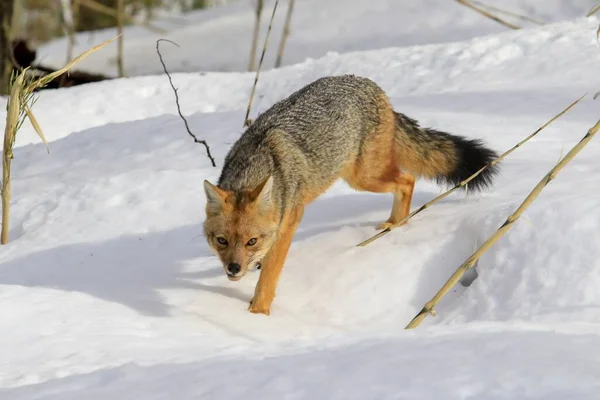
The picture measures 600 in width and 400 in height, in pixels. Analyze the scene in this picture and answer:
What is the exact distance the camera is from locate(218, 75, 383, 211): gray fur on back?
209 inches

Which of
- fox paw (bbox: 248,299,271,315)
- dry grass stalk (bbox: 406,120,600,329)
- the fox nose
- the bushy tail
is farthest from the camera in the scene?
the bushy tail

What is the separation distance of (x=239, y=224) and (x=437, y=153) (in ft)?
6.29

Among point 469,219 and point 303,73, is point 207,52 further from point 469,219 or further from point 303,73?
point 469,219

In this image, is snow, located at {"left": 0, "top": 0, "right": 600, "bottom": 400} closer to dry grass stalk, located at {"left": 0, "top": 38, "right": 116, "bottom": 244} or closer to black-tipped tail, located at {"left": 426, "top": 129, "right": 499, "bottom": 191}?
black-tipped tail, located at {"left": 426, "top": 129, "right": 499, "bottom": 191}

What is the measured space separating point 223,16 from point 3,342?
1300 centimetres

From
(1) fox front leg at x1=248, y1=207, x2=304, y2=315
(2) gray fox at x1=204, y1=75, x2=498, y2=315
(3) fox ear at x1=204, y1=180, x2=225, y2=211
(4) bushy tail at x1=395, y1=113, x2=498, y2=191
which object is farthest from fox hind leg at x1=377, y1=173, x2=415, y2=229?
(3) fox ear at x1=204, y1=180, x2=225, y2=211

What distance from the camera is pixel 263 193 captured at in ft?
15.9

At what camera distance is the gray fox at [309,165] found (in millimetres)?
4898

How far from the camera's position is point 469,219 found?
5.60 metres

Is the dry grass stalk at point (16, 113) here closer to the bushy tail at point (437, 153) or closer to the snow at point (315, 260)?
the snow at point (315, 260)

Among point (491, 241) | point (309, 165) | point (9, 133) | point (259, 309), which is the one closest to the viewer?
point (491, 241)

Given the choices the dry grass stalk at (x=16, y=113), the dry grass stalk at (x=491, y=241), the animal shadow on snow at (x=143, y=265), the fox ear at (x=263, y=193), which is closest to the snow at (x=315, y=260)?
the animal shadow on snow at (x=143, y=265)

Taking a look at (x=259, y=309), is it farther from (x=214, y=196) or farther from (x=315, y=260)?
(x=214, y=196)

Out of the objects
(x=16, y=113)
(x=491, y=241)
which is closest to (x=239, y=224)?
(x=491, y=241)
